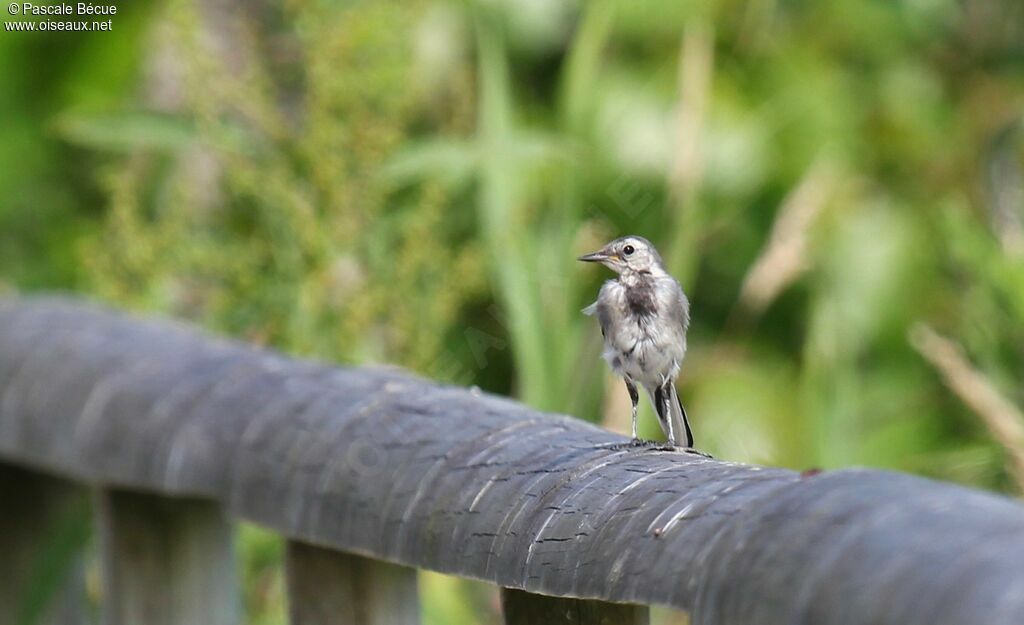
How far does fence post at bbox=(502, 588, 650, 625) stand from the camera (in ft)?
5.95

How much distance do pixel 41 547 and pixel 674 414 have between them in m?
1.50

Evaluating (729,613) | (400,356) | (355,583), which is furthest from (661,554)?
(400,356)

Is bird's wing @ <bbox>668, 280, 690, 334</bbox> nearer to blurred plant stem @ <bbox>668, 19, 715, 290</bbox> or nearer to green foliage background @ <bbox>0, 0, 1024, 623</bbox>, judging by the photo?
green foliage background @ <bbox>0, 0, 1024, 623</bbox>

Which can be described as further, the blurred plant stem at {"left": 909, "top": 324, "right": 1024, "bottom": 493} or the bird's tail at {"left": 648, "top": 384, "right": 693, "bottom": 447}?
the blurred plant stem at {"left": 909, "top": 324, "right": 1024, "bottom": 493}

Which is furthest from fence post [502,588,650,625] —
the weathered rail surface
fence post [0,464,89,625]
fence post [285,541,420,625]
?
fence post [0,464,89,625]

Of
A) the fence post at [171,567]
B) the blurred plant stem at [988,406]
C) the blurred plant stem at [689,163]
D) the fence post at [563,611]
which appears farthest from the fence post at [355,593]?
the blurred plant stem at [988,406]

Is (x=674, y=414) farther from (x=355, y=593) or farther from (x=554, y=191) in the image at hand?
(x=554, y=191)

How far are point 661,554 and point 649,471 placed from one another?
23 cm

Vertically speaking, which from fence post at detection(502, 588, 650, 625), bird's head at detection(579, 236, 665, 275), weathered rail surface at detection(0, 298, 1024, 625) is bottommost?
fence post at detection(502, 588, 650, 625)

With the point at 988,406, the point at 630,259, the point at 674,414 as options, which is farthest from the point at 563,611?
the point at 988,406

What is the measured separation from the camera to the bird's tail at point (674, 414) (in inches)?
121

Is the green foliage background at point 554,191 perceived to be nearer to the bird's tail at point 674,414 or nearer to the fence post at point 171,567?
the bird's tail at point 674,414

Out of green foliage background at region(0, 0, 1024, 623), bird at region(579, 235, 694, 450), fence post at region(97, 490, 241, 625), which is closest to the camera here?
fence post at region(97, 490, 241, 625)

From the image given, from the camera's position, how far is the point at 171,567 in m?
2.87
